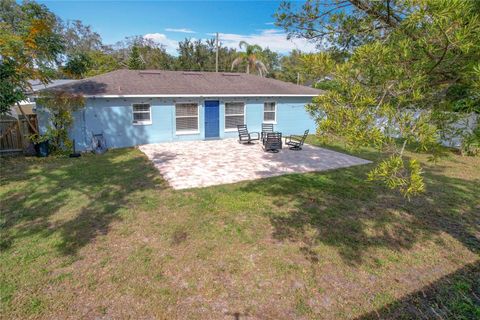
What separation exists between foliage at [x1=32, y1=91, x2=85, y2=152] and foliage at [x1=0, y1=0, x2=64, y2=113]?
77 cm

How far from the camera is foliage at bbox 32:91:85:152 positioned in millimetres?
11867

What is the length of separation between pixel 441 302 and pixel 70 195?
838 centimetres

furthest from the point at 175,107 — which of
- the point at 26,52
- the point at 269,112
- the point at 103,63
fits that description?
the point at 103,63

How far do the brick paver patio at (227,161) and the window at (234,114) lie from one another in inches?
77.3

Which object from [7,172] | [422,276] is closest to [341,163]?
[422,276]

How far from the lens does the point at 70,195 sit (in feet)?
25.3

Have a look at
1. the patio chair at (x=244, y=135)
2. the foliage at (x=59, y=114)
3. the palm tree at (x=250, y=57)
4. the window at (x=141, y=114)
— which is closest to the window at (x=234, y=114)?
the patio chair at (x=244, y=135)

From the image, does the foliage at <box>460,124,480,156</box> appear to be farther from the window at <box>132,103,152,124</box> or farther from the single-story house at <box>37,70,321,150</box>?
the window at <box>132,103,152,124</box>

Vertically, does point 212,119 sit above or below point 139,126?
above

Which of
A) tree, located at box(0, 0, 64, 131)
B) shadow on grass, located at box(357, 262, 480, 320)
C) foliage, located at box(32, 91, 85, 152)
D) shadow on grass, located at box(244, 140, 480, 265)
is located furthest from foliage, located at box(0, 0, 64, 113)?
shadow on grass, located at box(357, 262, 480, 320)

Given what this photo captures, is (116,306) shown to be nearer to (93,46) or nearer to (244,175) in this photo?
(244,175)

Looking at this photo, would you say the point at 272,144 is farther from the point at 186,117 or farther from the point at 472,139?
the point at 472,139

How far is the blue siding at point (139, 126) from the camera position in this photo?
1327cm

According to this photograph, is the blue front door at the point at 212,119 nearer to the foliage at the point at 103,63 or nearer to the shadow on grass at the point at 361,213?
the shadow on grass at the point at 361,213
